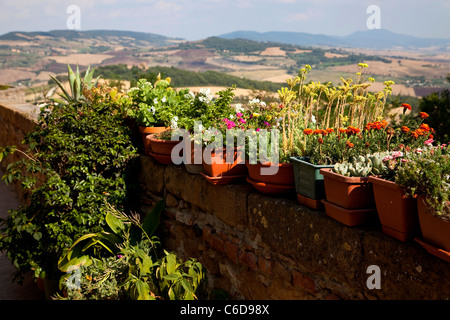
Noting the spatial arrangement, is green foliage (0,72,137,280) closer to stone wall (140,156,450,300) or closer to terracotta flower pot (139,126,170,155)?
terracotta flower pot (139,126,170,155)

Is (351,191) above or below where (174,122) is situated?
below

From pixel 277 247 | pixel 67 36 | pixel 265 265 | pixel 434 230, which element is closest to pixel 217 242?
pixel 265 265

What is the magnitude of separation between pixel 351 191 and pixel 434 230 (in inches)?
15.0

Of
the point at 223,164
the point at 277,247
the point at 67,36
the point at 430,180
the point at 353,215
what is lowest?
the point at 277,247

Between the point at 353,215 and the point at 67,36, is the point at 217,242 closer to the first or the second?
the point at 353,215

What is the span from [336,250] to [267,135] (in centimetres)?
84

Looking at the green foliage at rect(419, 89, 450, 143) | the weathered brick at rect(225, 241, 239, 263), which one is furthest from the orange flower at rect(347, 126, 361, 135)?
the green foliage at rect(419, 89, 450, 143)

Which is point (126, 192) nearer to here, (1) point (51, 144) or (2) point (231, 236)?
(1) point (51, 144)

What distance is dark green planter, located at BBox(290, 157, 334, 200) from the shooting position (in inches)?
74.5

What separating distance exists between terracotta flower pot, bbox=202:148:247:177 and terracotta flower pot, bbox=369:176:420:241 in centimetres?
100

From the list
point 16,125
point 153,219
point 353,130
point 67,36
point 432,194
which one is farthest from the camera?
point 67,36

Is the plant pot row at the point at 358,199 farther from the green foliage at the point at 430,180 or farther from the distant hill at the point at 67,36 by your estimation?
the distant hill at the point at 67,36

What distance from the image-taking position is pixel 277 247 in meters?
2.09
